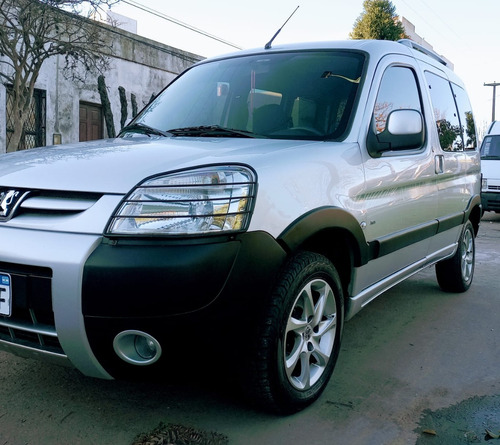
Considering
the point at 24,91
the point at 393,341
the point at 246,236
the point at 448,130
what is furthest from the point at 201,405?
the point at 24,91

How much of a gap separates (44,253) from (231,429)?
104 centimetres

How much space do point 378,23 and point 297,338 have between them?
113ft

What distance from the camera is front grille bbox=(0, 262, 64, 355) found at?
196cm

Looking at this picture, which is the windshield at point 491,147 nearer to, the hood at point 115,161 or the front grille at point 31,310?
the hood at point 115,161

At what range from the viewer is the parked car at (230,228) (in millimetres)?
1930

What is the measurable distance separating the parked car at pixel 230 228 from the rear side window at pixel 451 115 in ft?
2.58

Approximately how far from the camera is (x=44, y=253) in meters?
1.95

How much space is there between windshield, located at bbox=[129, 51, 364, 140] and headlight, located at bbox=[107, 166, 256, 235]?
2.73ft

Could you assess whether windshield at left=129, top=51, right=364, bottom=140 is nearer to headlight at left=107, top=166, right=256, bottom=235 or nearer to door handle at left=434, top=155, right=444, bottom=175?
headlight at left=107, top=166, right=256, bottom=235

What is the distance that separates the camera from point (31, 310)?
6.62ft

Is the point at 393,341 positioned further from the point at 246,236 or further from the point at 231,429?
the point at 246,236

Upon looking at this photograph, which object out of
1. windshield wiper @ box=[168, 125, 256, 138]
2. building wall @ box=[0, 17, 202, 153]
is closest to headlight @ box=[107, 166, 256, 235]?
windshield wiper @ box=[168, 125, 256, 138]

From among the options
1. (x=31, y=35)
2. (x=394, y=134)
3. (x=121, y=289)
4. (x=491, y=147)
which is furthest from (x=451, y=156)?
(x=31, y=35)

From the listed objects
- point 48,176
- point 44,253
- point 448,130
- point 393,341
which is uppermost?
point 448,130
